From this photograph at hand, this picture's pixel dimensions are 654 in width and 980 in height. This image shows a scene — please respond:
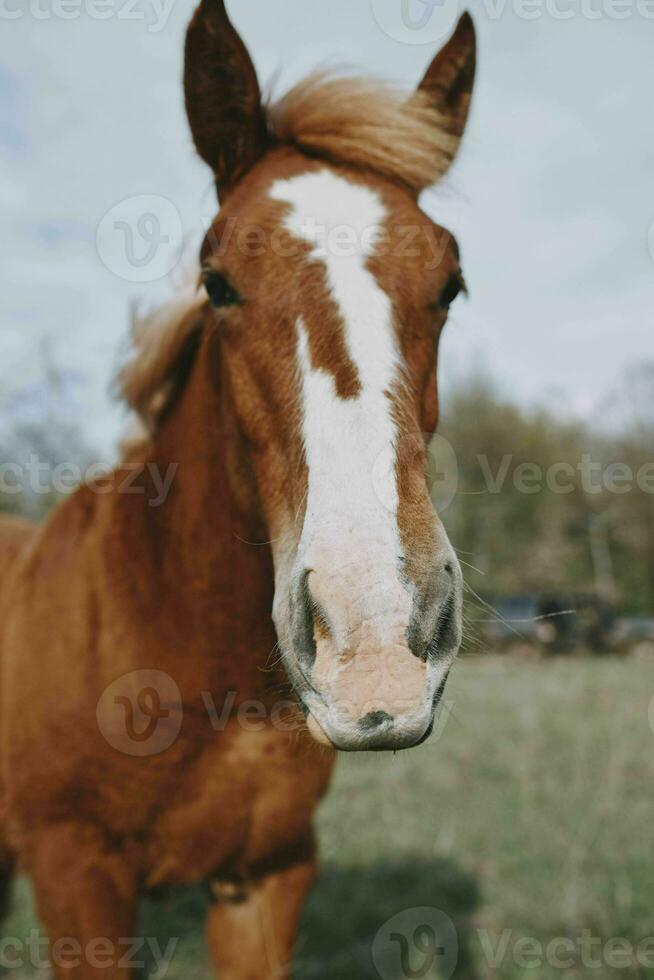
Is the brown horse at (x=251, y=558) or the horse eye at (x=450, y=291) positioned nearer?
the brown horse at (x=251, y=558)

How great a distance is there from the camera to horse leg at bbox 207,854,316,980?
9.62 feet

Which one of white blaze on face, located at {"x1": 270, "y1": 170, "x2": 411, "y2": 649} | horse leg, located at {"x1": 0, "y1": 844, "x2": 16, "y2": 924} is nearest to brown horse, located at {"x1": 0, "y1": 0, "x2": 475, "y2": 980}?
white blaze on face, located at {"x1": 270, "y1": 170, "x2": 411, "y2": 649}

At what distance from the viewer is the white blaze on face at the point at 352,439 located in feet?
4.91

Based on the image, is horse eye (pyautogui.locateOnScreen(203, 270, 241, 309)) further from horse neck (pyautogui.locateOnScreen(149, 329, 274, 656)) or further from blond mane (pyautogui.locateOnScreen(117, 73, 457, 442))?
blond mane (pyautogui.locateOnScreen(117, 73, 457, 442))

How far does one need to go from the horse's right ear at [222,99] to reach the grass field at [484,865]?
1683 millimetres

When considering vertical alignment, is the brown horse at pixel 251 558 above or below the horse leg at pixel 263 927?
above

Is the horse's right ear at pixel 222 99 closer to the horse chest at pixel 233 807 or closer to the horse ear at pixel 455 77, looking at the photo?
the horse ear at pixel 455 77

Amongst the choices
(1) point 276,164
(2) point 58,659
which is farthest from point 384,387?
(2) point 58,659

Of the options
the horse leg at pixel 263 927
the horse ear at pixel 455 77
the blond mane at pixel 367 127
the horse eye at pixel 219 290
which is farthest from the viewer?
the horse leg at pixel 263 927

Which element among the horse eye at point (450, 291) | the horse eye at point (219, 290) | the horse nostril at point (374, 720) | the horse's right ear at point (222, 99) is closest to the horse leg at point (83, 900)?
the horse nostril at point (374, 720)

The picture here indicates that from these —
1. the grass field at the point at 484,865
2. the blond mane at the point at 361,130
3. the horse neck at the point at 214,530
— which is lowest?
the grass field at the point at 484,865

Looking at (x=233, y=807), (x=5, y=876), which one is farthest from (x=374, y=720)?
(x=5, y=876)

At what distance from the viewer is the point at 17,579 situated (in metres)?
3.24

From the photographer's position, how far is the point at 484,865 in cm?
501
